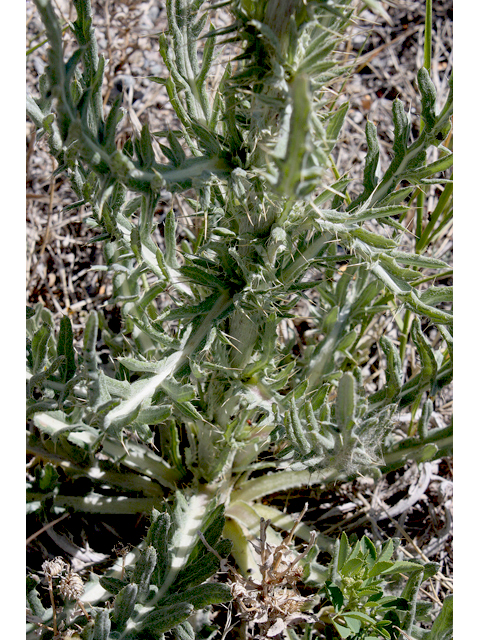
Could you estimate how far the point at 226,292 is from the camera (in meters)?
1.51

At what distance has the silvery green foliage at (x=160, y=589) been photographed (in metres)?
1.47

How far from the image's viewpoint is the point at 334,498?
241 centimetres

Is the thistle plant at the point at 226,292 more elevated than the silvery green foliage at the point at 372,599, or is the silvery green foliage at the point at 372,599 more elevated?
the thistle plant at the point at 226,292

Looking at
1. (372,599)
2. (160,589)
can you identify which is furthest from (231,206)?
(372,599)

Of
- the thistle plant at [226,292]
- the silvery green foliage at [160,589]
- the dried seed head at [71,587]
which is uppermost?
the thistle plant at [226,292]

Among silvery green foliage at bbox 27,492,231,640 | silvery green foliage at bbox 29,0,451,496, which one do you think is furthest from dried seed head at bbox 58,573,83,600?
silvery green foliage at bbox 29,0,451,496

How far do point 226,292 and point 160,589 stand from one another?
2.91 feet

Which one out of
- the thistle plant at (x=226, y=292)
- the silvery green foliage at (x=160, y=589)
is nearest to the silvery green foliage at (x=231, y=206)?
the thistle plant at (x=226, y=292)

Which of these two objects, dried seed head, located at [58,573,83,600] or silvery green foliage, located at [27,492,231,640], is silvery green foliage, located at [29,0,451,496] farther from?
dried seed head, located at [58,573,83,600]

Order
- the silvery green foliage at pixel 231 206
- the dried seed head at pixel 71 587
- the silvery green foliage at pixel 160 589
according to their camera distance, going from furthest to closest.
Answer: the dried seed head at pixel 71 587
the silvery green foliage at pixel 160 589
the silvery green foliage at pixel 231 206

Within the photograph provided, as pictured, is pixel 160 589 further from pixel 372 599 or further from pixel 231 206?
pixel 231 206

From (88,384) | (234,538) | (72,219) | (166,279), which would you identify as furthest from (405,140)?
(72,219)

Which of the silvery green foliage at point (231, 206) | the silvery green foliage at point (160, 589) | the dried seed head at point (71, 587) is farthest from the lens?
the dried seed head at point (71, 587)

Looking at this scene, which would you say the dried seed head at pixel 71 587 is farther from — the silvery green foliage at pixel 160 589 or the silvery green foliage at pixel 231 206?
the silvery green foliage at pixel 231 206
